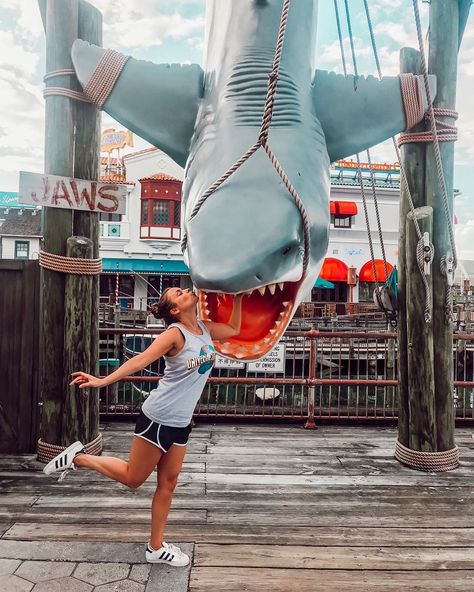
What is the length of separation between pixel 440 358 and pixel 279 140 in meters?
3.12

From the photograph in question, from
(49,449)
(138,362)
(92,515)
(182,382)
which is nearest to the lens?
(138,362)

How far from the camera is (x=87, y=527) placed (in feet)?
10.5

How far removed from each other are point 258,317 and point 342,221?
2380 cm

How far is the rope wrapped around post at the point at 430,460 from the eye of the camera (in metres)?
4.46

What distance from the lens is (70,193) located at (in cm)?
429

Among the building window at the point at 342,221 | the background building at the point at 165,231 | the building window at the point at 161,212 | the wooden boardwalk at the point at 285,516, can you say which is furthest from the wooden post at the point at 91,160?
the building window at the point at 342,221

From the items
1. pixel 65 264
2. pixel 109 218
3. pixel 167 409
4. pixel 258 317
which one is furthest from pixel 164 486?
pixel 109 218

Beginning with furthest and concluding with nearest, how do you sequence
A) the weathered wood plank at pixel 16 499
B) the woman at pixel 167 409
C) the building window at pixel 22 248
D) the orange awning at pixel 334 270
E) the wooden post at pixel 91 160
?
1. the building window at pixel 22 248
2. the orange awning at pixel 334 270
3. the wooden post at pixel 91 160
4. the weathered wood plank at pixel 16 499
5. the woman at pixel 167 409

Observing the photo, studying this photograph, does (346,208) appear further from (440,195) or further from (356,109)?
(356,109)

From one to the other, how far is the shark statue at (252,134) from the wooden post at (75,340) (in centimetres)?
184

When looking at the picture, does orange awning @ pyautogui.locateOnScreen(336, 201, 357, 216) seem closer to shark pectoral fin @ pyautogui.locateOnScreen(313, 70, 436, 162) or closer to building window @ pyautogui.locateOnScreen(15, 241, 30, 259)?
building window @ pyautogui.locateOnScreen(15, 241, 30, 259)

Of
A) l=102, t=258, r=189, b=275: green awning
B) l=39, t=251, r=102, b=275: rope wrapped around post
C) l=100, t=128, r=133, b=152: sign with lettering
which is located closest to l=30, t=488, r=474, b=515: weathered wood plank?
l=39, t=251, r=102, b=275: rope wrapped around post

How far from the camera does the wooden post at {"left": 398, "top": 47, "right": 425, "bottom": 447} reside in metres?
4.51

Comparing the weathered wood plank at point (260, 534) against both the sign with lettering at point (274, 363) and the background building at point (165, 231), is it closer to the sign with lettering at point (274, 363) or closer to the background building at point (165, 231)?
the sign with lettering at point (274, 363)
